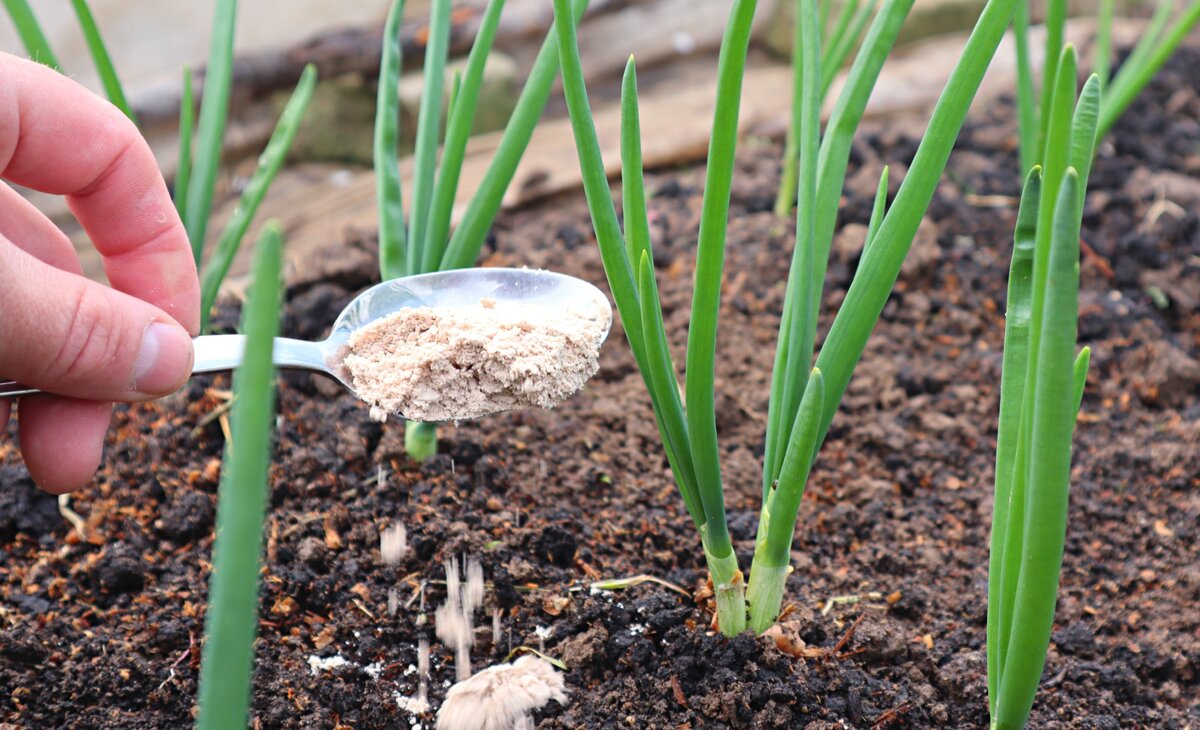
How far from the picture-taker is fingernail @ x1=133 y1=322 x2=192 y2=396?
2.71 ft

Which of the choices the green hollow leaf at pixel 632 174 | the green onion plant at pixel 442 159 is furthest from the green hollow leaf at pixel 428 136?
the green hollow leaf at pixel 632 174

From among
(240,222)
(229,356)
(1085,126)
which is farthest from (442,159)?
(1085,126)

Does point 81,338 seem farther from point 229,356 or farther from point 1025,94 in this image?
point 1025,94

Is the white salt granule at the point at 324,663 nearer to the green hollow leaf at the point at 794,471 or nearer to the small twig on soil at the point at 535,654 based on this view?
the small twig on soil at the point at 535,654

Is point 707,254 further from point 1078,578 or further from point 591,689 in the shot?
point 1078,578

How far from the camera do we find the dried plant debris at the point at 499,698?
89 centimetres

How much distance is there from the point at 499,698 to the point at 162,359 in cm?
42

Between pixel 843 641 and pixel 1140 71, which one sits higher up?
pixel 1140 71

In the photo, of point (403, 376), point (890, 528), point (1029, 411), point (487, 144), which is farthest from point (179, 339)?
point (487, 144)

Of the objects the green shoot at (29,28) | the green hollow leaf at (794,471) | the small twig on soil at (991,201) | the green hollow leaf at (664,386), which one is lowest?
the green hollow leaf at (794,471)

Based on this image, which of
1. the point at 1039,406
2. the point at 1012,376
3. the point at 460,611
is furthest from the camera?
the point at 460,611

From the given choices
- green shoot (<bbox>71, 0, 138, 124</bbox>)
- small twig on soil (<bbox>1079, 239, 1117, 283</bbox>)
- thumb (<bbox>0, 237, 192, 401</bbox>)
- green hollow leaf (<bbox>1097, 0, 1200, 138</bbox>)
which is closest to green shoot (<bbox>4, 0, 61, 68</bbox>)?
green shoot (<bbox>71, 0, 138, 124</bbox>)

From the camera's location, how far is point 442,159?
1.19 meters

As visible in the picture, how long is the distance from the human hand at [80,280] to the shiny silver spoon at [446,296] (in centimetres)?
15
